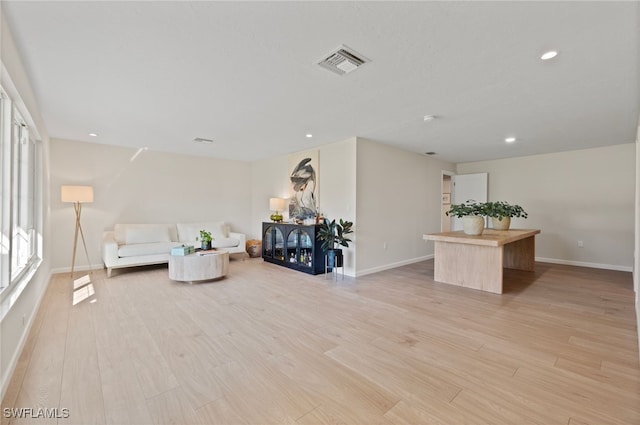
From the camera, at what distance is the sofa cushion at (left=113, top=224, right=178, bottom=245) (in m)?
5.17

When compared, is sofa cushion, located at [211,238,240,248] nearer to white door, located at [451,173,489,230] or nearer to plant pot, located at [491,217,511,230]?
plant pot, located at [491,217,511,230]

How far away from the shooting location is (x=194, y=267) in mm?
4184

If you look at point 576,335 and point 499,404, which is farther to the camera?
point 576,335

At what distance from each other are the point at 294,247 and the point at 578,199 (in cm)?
574

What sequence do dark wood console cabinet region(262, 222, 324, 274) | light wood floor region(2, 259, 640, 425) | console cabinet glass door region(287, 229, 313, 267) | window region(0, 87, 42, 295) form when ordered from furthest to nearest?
console cabinet glass door region(287, 229, 313, 267) → dark wood console cabinet region(262, 222, 324, 274) → window region(0, 87, 42, 295) → light wood floor region(2, 259, 640, 425)

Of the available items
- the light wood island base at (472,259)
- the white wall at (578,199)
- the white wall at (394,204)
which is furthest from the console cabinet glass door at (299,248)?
the white wall at (578,199)

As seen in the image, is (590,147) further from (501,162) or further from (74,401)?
(74,401)

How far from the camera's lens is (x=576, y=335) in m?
2.51

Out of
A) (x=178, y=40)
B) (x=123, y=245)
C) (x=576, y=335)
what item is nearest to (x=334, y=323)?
(x=576, y=335)

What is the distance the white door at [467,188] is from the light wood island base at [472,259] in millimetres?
2105

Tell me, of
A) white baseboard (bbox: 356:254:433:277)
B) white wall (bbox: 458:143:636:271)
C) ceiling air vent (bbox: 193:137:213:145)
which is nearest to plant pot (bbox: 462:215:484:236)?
white baseboard (bbox: 356:254:433:277)

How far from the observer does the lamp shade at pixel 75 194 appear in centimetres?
450

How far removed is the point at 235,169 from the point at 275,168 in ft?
3.95

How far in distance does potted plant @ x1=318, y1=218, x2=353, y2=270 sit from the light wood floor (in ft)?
2.98
